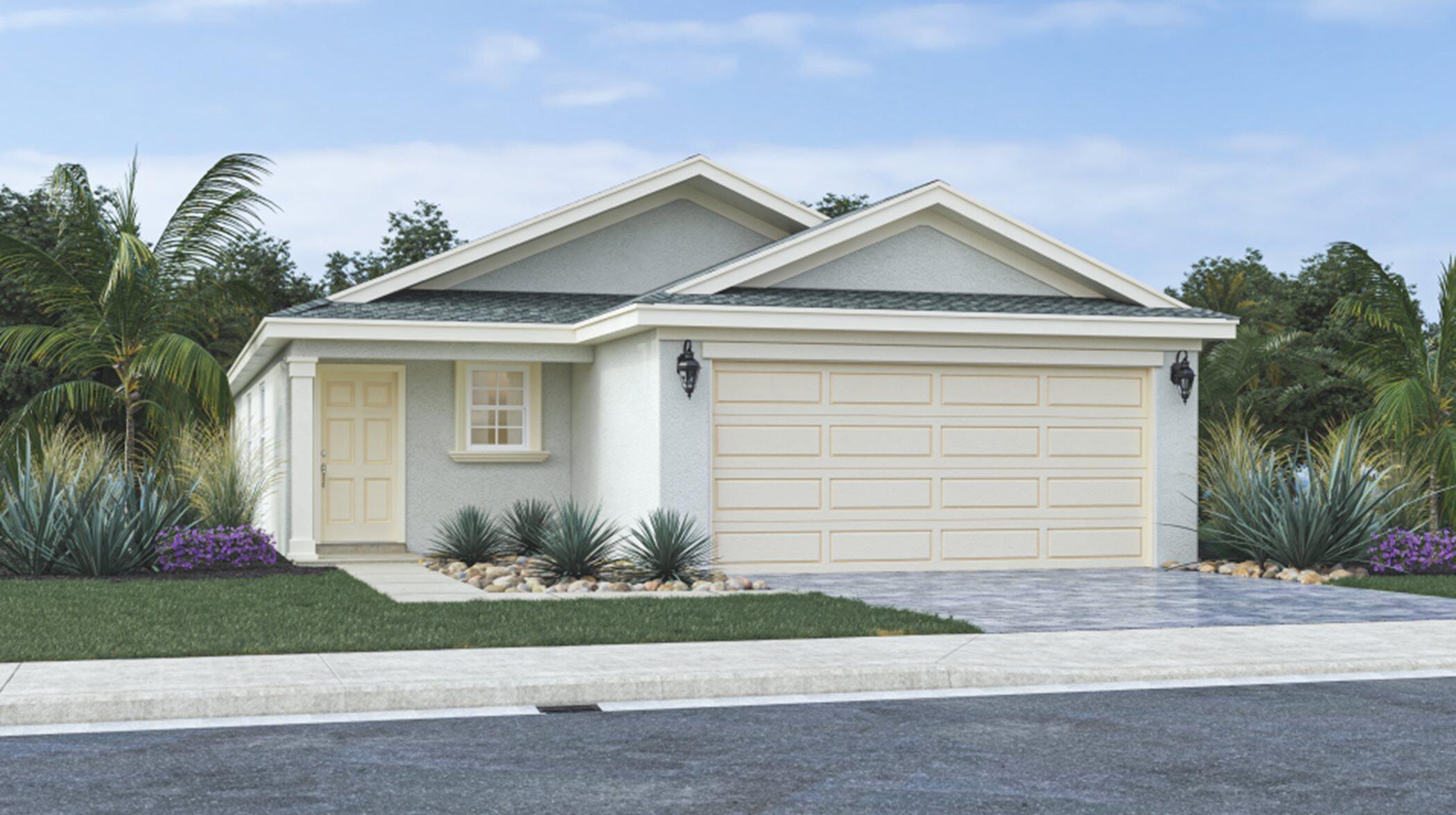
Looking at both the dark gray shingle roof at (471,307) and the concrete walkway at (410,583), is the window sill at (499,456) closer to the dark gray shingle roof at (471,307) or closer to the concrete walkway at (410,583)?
the concrete walkway at (410,583)

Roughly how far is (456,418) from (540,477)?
127 centimetres

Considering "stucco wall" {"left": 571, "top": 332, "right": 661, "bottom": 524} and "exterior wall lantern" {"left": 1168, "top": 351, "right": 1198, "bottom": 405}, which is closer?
"stucco wall" {"left": 571, "top": 332, "right": 661, "bottom": 524}

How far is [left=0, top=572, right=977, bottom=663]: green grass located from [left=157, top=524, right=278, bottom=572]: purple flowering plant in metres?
1.99

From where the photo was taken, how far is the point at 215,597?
1354cm

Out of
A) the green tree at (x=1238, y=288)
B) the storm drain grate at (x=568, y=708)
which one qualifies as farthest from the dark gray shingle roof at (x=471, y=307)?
the green tree at (x=1238, y=288)

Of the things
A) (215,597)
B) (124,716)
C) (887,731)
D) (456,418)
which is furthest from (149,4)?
(887,731)

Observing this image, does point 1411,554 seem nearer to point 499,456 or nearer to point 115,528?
point 499,456

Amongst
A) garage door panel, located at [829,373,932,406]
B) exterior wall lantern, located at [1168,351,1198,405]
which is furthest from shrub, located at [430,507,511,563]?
exterior wall lantern, located at [1168,351,1198,405]

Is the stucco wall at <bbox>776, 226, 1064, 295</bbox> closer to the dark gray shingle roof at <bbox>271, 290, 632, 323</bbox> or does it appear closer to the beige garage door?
the beige garage door

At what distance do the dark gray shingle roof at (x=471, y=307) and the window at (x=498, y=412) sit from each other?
0.77 meters

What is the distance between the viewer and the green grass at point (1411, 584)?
14.9 metres

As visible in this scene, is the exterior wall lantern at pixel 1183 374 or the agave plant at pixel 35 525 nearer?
the agave plant at pixel 35 525

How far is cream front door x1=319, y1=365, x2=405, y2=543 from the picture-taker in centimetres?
1955

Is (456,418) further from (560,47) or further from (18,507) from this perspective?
(560,47)
